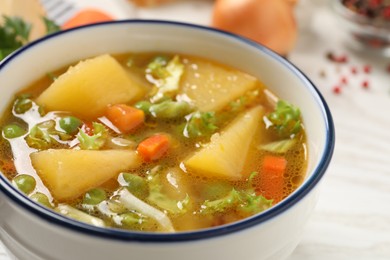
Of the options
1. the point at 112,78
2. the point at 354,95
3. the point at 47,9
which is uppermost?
the point at 112,78

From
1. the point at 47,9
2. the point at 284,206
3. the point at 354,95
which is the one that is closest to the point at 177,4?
the point at 47,9

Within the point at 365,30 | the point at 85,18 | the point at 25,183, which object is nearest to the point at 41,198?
the point at 25,183

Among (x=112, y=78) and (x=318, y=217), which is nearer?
(x=112, y=78)

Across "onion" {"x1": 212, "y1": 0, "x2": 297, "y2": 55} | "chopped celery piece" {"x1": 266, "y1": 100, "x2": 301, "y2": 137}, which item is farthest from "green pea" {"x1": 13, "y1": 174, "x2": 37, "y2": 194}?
"onion" {"x1": 212, "y1": 0, "x2": 297, "y2": 55}

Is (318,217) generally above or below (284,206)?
below

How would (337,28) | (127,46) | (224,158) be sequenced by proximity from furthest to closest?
(337,28)
(127,46)
(224,158)

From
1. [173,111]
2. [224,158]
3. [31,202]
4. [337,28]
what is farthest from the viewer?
[337,28]

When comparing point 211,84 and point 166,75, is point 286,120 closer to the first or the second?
point 211,84

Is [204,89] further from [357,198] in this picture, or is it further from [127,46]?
[357,198]
